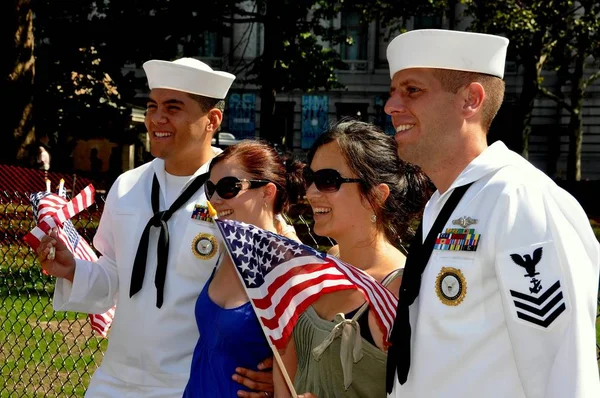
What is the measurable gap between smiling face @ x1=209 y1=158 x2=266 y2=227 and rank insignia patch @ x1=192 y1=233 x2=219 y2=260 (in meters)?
0.33

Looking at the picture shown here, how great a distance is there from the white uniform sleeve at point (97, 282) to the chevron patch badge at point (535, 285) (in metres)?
2.25

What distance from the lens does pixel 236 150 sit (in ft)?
11.9

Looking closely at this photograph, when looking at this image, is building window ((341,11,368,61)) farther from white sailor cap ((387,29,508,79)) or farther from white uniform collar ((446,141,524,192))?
white uniform collar ((446,141,524,192))

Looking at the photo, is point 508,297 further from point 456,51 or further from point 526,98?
point 526,98

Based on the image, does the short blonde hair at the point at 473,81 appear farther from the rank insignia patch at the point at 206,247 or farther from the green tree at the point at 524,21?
the green tree at the point at 524,21

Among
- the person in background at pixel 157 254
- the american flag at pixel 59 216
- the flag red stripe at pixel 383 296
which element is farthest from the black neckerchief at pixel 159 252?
the flag red stripe at pixel 383 296

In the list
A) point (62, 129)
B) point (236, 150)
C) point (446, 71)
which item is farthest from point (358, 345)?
point (62, 129)

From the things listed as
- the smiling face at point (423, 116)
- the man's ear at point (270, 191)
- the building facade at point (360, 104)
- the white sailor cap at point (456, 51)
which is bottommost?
the building facade at point (360, 104)

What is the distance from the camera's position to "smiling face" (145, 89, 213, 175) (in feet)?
13.0

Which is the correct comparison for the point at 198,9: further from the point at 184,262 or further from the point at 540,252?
the point at 540,252

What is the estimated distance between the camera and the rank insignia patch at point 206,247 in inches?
150

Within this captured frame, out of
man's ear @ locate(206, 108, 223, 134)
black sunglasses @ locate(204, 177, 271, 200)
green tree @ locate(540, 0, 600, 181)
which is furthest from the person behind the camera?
green tree @ locate(540, 0, 600, 181)

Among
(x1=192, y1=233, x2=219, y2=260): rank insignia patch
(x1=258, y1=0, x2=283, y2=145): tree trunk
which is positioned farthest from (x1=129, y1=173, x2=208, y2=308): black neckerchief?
(x1=258, y1=0, x2=283, y2=145): tree trunk

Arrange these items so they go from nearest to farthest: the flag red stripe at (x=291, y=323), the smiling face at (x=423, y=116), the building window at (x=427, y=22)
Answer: the smiling face at (x=423, y=116) → the flag red stripe at (x=291, y=323) → the building window at (x=427, y=22)
